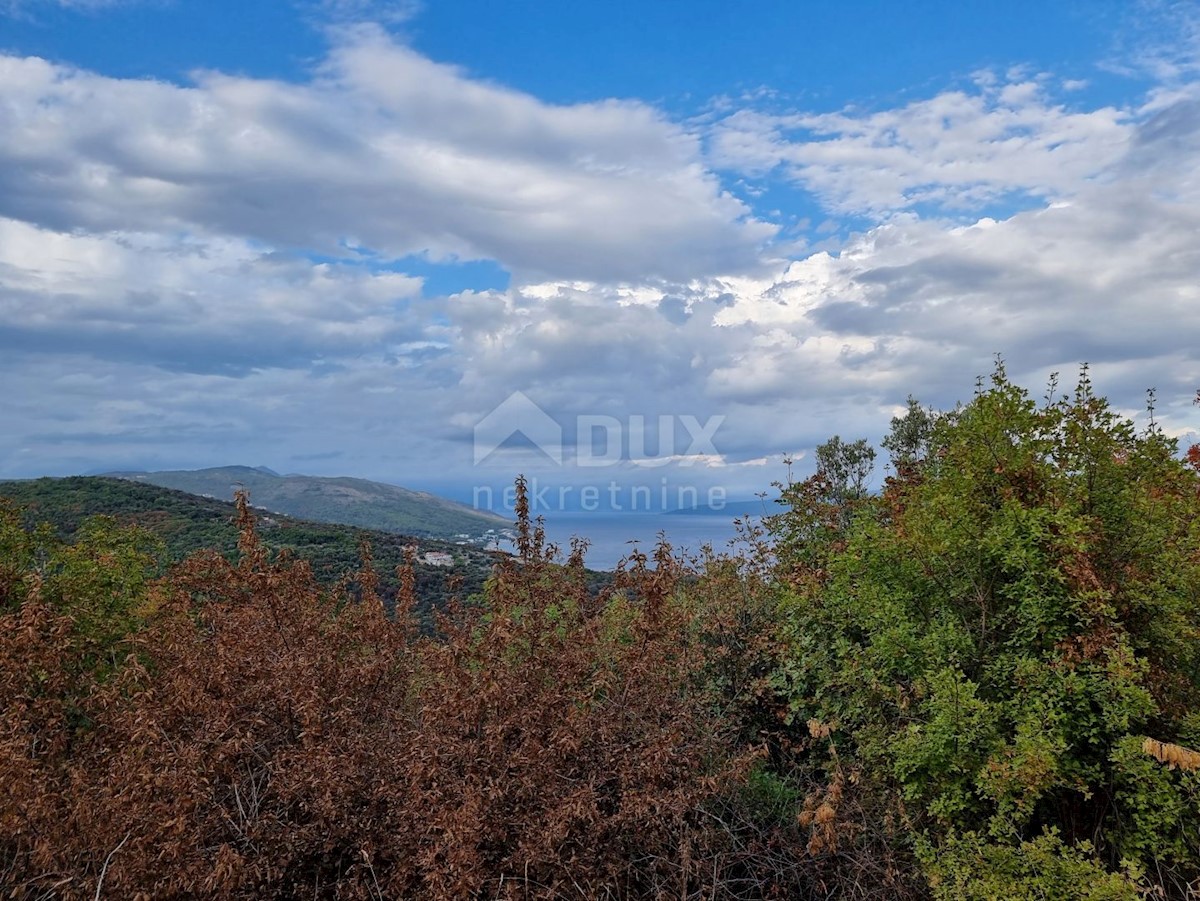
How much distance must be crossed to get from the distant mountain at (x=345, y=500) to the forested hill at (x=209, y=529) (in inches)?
1516

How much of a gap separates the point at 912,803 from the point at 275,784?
4.58 metres

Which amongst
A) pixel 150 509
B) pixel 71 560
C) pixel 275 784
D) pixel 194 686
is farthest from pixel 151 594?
pixel 150 509

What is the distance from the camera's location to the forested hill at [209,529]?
20.4 metres

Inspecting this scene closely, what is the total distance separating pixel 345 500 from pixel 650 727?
108 meters

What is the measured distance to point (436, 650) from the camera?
5824 millimetres

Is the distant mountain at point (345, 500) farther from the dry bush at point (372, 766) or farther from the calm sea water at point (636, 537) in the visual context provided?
the dry bush at point (372, 766)

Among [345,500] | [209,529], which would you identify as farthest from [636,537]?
[345,500]

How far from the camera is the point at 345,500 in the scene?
353 ft

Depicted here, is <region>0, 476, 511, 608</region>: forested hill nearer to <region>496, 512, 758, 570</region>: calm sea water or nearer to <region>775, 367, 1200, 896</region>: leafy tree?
<region>496, 512, 758, 570</region>: calm sea water

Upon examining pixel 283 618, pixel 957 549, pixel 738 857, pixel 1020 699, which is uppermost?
pixel 957 549

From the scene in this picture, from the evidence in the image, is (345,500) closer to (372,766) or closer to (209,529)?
(209,529)

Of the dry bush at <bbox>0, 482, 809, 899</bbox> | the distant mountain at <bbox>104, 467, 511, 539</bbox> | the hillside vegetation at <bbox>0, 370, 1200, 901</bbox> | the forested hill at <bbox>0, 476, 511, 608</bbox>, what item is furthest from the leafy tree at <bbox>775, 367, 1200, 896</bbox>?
the distant mountain at <bbox>104, 467, 511, 539</bbox>

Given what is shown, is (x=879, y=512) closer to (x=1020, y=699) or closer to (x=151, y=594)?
(x=1020, y=699)

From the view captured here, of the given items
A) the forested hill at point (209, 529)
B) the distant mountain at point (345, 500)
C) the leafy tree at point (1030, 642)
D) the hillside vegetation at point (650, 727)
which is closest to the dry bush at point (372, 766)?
the hillside vegetation at point (650, 727)
